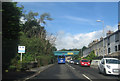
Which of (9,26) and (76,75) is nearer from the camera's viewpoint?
(9,26)

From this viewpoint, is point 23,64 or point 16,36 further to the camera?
point 23,64

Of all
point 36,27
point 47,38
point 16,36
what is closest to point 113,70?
point 16,36

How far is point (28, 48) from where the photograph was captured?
103ft

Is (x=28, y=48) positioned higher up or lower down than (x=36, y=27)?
lower down

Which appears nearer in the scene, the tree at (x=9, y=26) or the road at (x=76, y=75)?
the tree at (x=9, y=26)

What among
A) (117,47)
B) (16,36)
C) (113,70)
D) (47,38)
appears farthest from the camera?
(47,38)

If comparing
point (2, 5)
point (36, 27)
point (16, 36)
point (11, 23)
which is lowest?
point (16, 36)

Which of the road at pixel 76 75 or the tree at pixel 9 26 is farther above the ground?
the tree at pixel 9 26

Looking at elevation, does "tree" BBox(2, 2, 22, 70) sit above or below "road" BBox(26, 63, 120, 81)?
above

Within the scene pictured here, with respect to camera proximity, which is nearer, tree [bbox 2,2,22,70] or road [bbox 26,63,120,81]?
tree [bbox 2,2,22,70]

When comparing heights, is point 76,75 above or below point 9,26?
below

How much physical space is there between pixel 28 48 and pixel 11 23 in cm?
2117

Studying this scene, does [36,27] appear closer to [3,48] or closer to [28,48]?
[28,48]

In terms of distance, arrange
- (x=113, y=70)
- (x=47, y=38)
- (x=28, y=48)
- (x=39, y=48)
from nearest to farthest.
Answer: (x=113, y=70) → (x=28, y=48) → (x=39, y=48) → (x=47, y=38)
